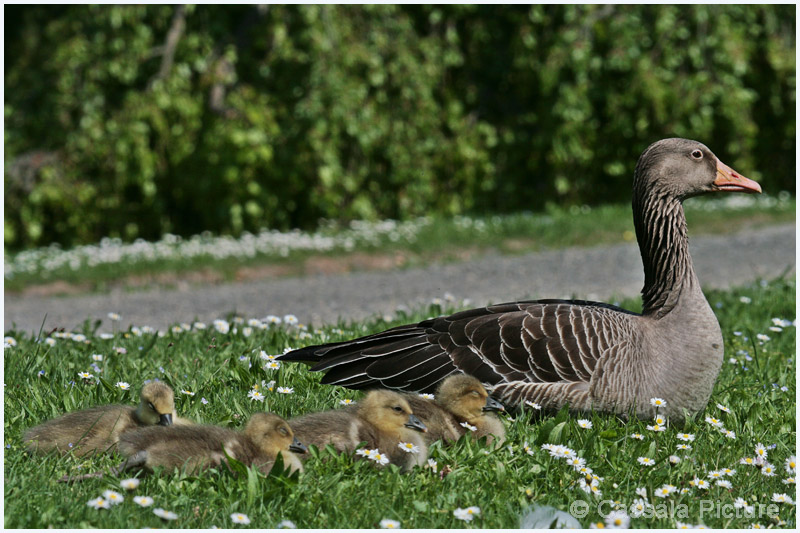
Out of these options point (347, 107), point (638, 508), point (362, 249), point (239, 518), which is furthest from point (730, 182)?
point (347, 107)

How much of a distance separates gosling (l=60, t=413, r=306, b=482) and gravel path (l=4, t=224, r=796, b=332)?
438cm

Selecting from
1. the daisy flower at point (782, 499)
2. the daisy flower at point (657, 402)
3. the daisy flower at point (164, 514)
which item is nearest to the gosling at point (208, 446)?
the daisy flower at point (164, 514)

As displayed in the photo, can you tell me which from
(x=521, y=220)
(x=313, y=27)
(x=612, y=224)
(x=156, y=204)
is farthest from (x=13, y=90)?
(x=612, y=224)

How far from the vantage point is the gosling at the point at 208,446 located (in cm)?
344

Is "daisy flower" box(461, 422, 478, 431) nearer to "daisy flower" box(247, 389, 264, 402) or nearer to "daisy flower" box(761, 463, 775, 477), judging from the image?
"daisy flower" box(247, 389, 264, 402)

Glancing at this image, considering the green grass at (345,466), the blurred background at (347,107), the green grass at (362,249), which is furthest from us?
the blurred background at (347,107)

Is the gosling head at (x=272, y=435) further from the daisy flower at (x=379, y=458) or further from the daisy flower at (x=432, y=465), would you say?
the daisy flower at (x=432, y=465)

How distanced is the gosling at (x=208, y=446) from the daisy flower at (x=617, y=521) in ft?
3.97

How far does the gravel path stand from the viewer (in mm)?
9047

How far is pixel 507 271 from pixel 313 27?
508 centimetres

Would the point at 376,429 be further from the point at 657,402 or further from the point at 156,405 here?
the point at 657,402

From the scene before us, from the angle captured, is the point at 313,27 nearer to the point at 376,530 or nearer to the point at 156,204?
the point at 156,204

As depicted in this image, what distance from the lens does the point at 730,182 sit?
4.80 m

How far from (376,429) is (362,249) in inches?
346
